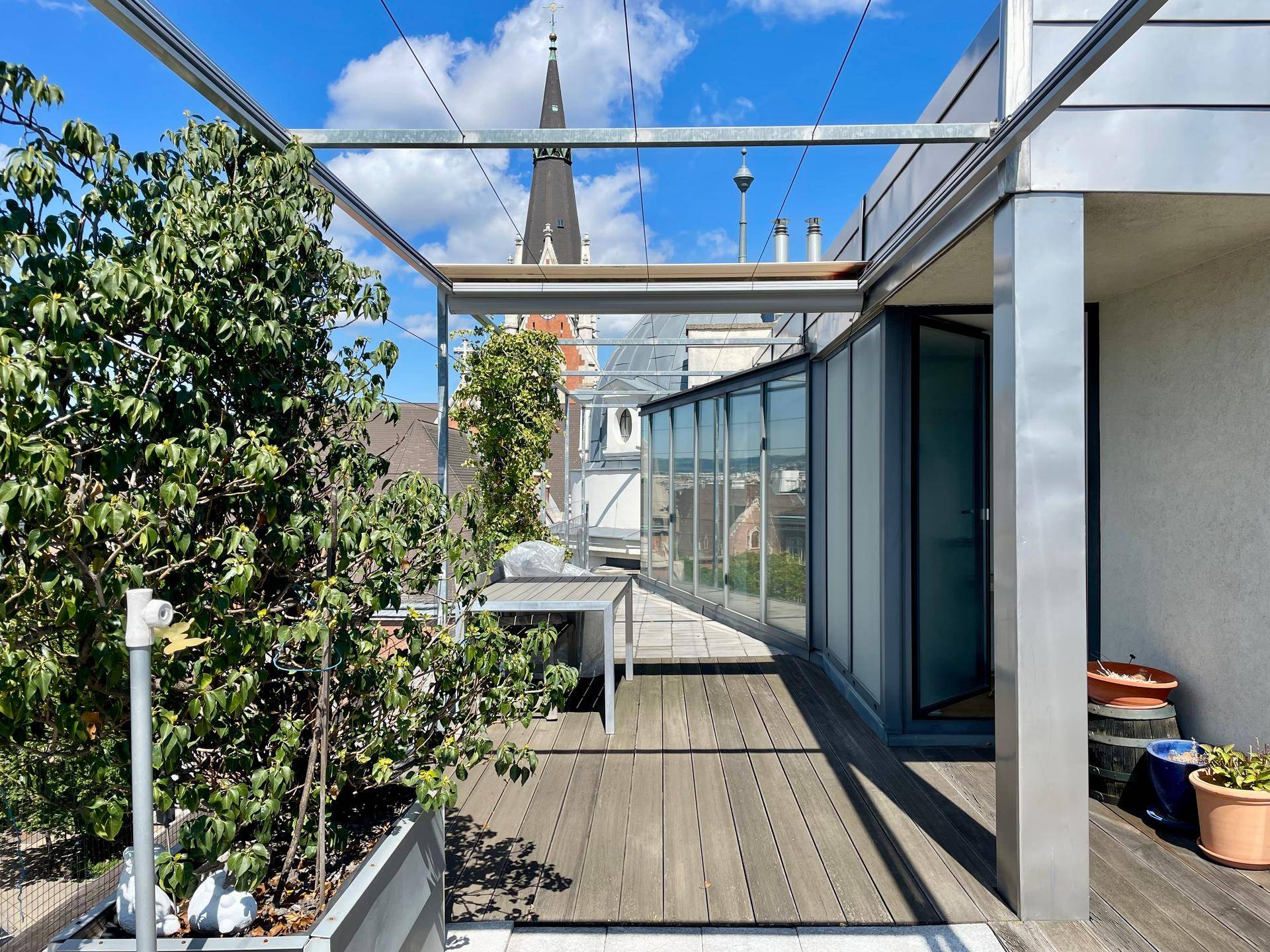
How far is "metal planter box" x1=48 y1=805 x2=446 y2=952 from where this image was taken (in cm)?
164

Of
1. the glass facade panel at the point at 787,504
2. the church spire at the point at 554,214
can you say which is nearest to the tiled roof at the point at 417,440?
the glass facade panel at the point at 787,504

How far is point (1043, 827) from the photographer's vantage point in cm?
270

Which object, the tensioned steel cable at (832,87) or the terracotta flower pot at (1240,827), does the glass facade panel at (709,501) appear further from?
the terracotta flower pot at (1240,827)

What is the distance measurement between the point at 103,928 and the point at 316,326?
1.47m

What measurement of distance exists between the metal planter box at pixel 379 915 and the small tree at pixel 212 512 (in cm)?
14

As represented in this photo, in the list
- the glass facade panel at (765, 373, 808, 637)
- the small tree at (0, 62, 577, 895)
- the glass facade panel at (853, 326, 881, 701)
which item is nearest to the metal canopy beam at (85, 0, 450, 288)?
the small tree at (0, 62, 577, 895)

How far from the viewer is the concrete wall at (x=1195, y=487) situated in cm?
333

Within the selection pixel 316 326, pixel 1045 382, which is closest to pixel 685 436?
pixel 1045 382

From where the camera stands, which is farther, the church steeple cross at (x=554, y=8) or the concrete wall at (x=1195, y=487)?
the concrete wall at (x=1195, y=487)

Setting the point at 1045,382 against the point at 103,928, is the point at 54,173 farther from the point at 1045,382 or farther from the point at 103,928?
the point at 1045,382

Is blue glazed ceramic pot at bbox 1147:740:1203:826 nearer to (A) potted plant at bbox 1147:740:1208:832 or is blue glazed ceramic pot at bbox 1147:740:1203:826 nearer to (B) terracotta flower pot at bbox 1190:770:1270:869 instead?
(A) potted plant at bbox 1147:740:1208:832

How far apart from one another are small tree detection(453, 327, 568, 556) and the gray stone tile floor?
16.0 ft

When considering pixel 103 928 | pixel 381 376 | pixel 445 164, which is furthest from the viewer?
pixel 445 164

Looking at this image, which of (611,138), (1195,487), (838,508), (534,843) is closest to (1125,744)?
(1195,487)
